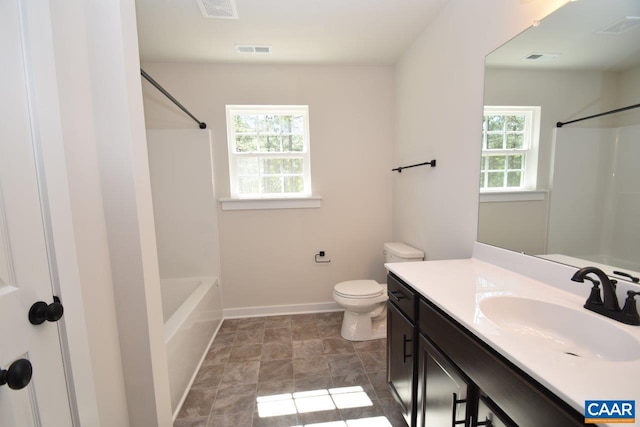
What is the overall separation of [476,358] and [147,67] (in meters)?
3.11

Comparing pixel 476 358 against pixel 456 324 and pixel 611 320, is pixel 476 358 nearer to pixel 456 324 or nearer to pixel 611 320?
pixel 456 324

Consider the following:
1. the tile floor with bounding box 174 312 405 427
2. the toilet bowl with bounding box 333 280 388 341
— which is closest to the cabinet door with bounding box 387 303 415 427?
the tile floor with bounding box 174 312 405 427

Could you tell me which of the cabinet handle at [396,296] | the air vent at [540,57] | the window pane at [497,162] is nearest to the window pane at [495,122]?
the window pane at [497,162]

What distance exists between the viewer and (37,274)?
703mm

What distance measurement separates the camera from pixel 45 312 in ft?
2.30

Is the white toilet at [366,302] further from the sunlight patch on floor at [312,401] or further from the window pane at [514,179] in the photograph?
the window pane at [514,179]

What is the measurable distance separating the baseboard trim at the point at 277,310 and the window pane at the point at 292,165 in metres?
1.41

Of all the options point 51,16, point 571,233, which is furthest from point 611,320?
point 51,16

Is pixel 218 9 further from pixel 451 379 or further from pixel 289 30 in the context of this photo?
pixel 451 379

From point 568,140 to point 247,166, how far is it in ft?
7.59

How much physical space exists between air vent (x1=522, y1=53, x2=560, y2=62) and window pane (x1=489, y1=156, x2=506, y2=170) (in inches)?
17.2

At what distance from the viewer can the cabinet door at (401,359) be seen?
3.93 ft

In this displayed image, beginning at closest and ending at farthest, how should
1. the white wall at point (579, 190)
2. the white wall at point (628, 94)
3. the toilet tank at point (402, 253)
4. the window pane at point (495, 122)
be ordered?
1. the white wall at point (628, 94)
2. the white wall at point (579, 190)
3. the window pane at point (495, 122)
4. the toilet tank at point (402, 253)

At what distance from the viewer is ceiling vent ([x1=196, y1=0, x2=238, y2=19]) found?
157cm
